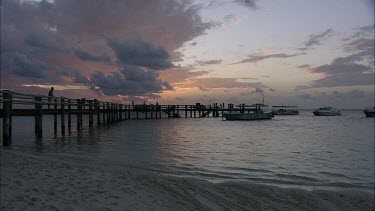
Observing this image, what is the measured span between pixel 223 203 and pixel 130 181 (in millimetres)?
2364

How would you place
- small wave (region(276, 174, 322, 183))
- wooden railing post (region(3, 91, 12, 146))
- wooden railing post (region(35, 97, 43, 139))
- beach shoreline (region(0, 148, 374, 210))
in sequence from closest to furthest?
beach shoreline (region(0, 148, 374, 210)), small wave (region(276, 174, 322, 183)), wooden railing post (region(3, 91, 12, 146)), wooden railing post (region(35, 97, 43, 139))

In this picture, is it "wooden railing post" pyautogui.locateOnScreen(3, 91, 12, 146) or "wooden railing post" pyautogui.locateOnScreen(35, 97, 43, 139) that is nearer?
"wooden railing post" pyautogui.locateOnScreen(3, 91, 12, 146)

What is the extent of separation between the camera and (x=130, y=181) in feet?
23.8

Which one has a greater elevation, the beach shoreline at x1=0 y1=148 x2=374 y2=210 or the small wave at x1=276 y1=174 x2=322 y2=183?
the beach shoreline at x1=0 y1=148 x2=374 y2=210

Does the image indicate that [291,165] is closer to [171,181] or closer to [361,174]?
[361,174]

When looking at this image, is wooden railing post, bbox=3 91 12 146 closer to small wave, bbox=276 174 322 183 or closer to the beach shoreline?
the beach shoreline

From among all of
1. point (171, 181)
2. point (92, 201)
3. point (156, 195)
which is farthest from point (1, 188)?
point (171, 181)

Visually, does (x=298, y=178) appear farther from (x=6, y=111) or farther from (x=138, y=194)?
(x=6, y=111)

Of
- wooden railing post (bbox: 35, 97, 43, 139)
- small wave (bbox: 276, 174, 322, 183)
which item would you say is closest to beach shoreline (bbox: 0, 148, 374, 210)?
small wave (bbox: 276, 174, 322, 183)

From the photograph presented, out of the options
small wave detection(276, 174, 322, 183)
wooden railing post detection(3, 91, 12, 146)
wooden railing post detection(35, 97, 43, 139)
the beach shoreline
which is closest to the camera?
the beach shoreline

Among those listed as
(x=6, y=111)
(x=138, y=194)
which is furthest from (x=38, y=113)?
(x=138, y=194)

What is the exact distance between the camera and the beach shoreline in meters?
5.42

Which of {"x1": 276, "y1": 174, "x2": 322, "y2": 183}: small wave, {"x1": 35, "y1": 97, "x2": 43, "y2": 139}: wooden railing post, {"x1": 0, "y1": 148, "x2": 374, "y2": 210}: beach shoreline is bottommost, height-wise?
{"x1": 276, "y1": 174, "x2": 322, "y2": 183}: small wave

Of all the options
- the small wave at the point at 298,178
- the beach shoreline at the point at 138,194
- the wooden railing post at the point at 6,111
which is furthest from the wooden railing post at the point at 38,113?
the small wave at the point at 298,178
